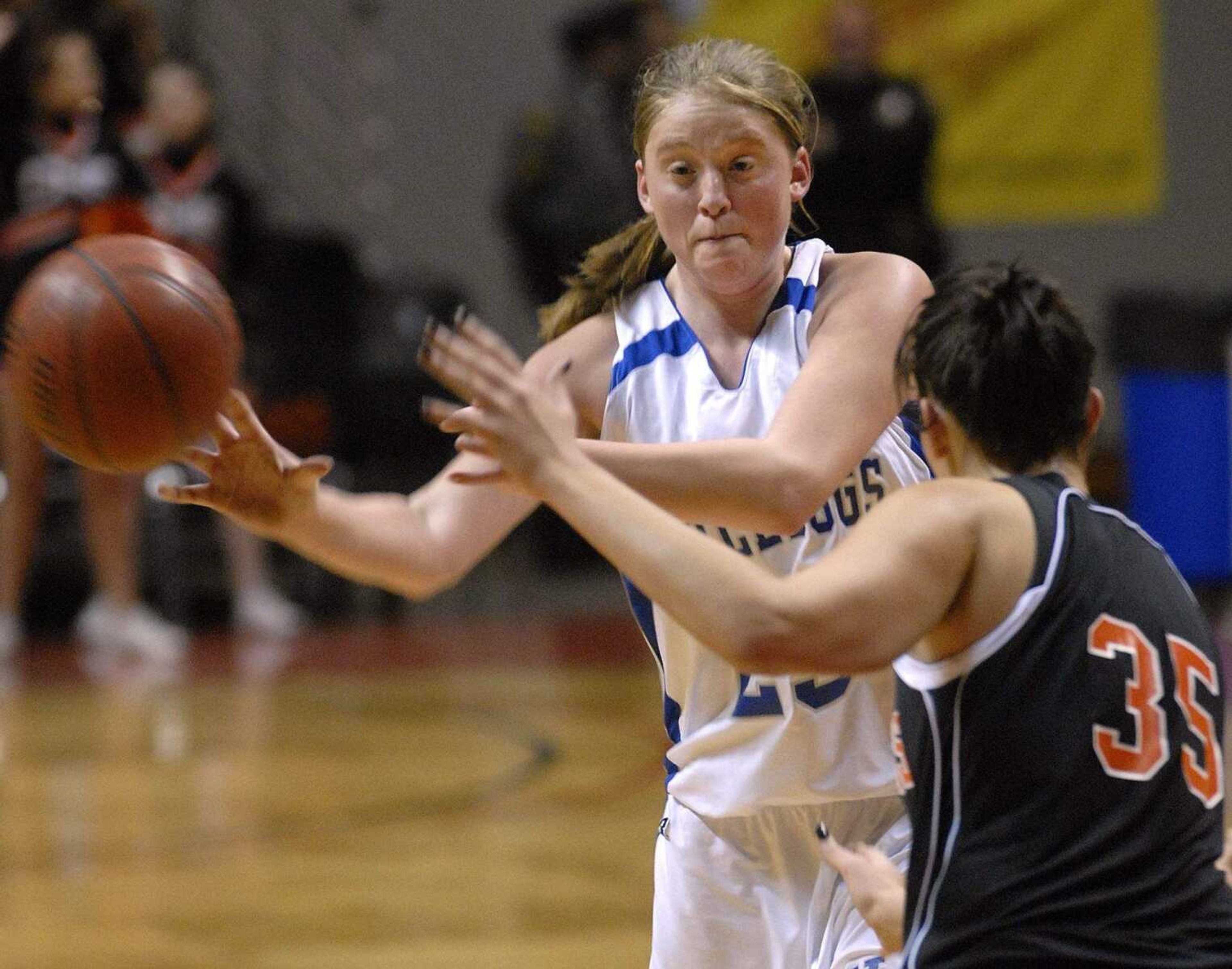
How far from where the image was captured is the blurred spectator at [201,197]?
864 centimetres

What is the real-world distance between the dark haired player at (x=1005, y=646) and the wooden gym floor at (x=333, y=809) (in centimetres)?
223

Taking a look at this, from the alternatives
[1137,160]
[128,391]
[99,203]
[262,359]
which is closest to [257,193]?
[262,359]

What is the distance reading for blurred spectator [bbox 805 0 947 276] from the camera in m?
8.59

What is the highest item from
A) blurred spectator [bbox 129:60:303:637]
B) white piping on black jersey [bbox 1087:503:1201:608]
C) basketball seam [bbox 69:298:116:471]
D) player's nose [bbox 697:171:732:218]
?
blurred spectator [bbox 129:60:303:637]

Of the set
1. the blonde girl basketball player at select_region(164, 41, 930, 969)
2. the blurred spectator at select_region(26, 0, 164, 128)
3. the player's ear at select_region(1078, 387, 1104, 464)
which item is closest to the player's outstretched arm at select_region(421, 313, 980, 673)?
the player's ear at select_region(1078, 387, 1104, 464)

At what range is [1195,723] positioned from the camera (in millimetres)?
1935

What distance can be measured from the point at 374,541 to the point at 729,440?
0.60m

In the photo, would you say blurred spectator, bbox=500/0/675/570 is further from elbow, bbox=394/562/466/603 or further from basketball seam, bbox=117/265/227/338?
basketball seam, bbox=117/265/227/338

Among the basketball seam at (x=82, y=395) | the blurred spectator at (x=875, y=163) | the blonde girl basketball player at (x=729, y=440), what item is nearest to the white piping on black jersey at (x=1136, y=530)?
the blonde girl basketball player at (x=729, y=440)

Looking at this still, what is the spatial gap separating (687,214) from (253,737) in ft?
14.5

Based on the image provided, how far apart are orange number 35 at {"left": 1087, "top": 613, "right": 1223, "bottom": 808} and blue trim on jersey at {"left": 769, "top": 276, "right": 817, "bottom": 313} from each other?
0.90 meters

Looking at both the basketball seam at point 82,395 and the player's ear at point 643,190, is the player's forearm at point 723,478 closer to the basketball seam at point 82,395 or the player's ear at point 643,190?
the player's ear at point 643,190

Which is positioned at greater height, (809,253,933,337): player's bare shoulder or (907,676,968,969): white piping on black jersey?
(809,253,933,337): player's bare shoulder

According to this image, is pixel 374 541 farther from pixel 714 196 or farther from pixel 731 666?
pixel 714 196
